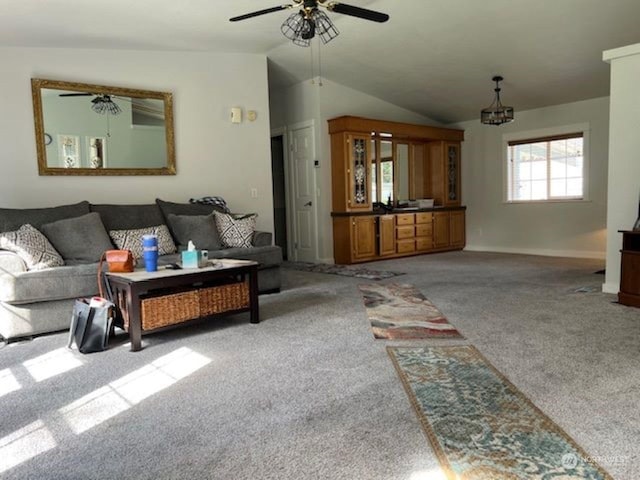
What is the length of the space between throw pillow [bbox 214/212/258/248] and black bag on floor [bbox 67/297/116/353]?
188 cm

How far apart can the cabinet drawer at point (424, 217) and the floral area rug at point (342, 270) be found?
178cm

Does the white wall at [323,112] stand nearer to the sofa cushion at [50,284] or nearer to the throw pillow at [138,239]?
the throw pillow at [138,239]

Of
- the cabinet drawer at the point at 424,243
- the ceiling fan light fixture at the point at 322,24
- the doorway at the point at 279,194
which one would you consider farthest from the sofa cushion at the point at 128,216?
the cabinet drawer at the point at 424,243

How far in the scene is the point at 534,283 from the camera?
470 cm

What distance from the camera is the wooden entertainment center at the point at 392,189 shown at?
260 inches

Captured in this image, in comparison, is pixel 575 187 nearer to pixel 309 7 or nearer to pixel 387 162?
pixel 387 162

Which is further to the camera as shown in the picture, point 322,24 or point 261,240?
point 261,240

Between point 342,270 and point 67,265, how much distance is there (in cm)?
327

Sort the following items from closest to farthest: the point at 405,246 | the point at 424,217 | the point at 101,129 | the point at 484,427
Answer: the point at 484,427 → the point at 101,129 → the point at 405,246 → the point at 424,217

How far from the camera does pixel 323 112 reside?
667 cm

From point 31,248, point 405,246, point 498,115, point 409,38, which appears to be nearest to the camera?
point 31,248

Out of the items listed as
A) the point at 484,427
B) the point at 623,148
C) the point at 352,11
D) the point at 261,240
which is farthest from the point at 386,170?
the point at 484,427

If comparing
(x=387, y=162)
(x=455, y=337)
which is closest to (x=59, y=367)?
(x=455, y=337)

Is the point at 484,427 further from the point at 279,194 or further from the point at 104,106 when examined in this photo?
the point at 279,194
